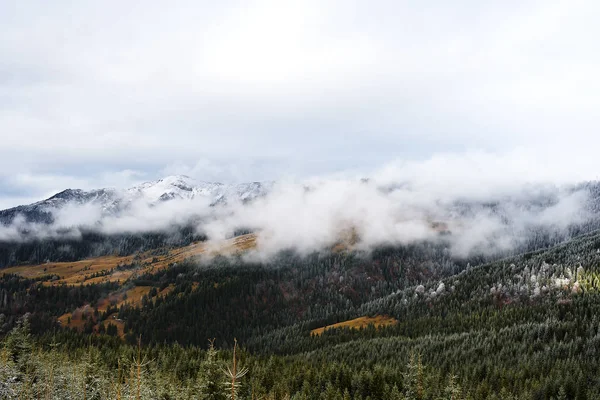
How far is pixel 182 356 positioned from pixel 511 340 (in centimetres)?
15164

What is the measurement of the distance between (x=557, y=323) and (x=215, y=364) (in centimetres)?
19376

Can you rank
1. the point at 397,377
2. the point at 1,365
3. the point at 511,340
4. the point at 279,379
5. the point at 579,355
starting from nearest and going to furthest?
the point at 1,365 → the point at 279,379 → the point at 397,377 → the point at 579,355 → the point at 511,340

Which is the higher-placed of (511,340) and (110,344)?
(110,344)

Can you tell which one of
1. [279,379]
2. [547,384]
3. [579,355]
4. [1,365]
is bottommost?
[579,355]

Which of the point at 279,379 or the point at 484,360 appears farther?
the point at 484,360

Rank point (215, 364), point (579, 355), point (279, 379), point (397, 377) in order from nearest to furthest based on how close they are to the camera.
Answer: point (215, 364) < point (279, 379) < point (397, 377) < point (579, 355)

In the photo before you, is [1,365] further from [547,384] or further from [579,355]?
[579,355]

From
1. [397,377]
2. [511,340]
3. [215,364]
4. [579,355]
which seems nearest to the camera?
[215,364]

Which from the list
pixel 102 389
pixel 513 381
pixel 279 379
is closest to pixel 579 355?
pixel 513 381

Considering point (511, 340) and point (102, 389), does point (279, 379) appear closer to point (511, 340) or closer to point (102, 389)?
point (102, 389)

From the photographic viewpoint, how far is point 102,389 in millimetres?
77625

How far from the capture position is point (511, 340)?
18225 centimetres

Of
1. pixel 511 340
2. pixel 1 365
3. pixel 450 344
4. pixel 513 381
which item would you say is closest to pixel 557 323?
pixel 511 340

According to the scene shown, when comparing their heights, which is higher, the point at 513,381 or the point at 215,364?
the point at 215,364
